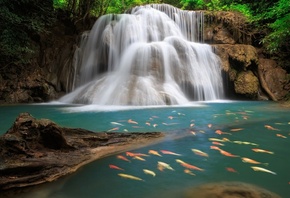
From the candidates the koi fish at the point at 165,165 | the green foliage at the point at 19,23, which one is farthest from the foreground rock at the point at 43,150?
the green foliage at the point at 19,23

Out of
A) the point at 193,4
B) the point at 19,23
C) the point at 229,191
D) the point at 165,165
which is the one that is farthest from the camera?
the point at 193,4

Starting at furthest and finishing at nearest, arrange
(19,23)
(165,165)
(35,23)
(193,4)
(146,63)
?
(193,4), (146,63), (35,23), (19,23), (165,165)

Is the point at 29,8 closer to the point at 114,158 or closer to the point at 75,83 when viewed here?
the point at 75,83

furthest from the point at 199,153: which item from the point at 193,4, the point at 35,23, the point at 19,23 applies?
the point at 193,4

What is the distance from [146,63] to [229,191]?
33.3 ft

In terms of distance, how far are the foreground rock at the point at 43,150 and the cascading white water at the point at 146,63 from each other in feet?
21.1

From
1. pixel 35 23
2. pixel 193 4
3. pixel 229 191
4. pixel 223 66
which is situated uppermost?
pixel 193 4

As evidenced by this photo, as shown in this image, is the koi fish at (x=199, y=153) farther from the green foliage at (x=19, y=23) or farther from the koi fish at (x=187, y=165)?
the green foliage at (x=19, y=23)

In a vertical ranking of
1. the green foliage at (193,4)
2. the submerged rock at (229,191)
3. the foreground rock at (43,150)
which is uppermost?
the green foliage at (193,4)

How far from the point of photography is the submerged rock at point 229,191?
2473 mm

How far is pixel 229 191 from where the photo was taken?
101 inches

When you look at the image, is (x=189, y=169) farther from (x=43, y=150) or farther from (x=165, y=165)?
(x=43, y=150)

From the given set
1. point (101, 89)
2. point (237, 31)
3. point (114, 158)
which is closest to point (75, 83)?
point (101, 89)

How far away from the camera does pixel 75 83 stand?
46.2ft
